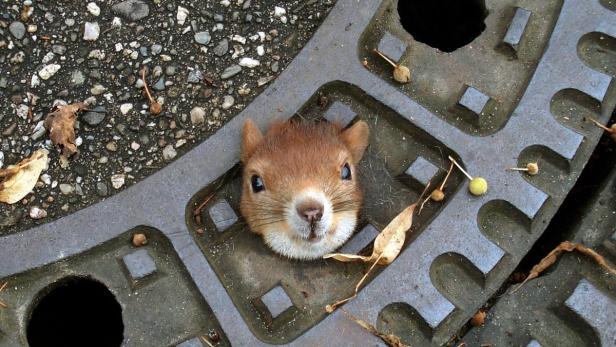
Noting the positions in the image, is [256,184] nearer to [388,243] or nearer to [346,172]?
[346,172]

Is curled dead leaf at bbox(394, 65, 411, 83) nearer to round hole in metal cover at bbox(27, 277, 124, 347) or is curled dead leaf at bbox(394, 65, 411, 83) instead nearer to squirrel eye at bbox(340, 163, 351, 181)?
squirrel eye at bbox(340, 163, 351, 181)

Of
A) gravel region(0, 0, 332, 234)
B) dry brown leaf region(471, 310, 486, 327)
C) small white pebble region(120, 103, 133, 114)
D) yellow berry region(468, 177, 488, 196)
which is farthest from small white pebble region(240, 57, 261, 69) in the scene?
dry brown leaf region(471, 310, 486, 327)

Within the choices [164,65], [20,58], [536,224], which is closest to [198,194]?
[164,65]

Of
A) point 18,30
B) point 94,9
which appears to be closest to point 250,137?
point 94,9

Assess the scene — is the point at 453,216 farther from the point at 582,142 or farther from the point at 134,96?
the point at 134,96

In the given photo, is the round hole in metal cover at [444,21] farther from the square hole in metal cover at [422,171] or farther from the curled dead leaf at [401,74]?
the square hole in metal cover at [422,171]

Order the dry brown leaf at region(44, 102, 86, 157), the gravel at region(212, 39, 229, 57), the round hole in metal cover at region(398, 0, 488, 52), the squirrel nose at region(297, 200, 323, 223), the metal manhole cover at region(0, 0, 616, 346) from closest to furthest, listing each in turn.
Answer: the squirrel nose at region(297, 200, 323, 223) < the metal manhole cover at region(0, 0, 616, 346) < the dry brown leaf at region(44, 102, 86, 157) < the gravel at region(212, 39, 229, 57) < the round hole in metal cover at region(398, 0, 488, 52)
